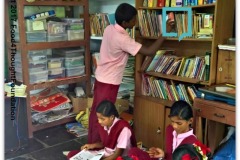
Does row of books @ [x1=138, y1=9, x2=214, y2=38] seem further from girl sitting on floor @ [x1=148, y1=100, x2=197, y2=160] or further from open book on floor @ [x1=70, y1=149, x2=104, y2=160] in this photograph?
open book on floor @ [x1=70, y1=149, x2=104, y2=160]

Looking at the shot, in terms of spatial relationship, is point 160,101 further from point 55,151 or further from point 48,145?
point 48,145

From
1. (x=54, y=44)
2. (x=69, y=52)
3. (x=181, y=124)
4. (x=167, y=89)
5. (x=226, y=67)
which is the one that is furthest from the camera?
(x=69, y=52)

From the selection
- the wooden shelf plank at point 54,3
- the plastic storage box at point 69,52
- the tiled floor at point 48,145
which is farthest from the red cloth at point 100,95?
the wooden shelf plank at point 54,3

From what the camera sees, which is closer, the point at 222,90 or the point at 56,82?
the point at 222,90

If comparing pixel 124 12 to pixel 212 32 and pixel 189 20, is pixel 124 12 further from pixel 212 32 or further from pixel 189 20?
pixel 212 32

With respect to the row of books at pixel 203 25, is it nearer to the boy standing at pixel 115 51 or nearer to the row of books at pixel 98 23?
the boy standing at pixel 115 51

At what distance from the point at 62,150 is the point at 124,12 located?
1461 millimetres

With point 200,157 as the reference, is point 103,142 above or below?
below

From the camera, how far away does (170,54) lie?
2725 mm

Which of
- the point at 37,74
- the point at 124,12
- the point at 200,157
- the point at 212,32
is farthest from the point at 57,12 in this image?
the point at 200,157

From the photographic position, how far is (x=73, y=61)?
134 inches

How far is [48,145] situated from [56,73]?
84 cm

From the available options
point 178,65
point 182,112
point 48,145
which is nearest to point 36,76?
point 48,145

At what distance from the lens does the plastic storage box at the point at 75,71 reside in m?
3.38
